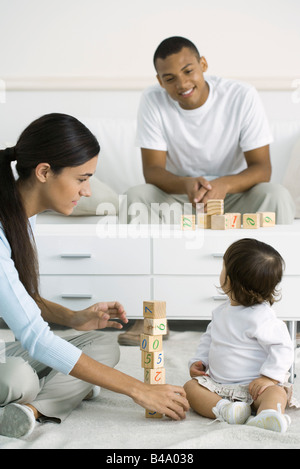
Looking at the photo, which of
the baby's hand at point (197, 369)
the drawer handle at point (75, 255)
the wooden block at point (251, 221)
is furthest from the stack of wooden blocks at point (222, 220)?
the baby's hand at point (197, 369)

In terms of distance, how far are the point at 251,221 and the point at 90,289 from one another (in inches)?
21.8

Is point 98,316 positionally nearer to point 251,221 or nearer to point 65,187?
point 65,187

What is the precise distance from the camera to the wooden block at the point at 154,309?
1.23m

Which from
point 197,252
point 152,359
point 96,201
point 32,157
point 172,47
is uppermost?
point 172,47

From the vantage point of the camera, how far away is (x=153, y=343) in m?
1.23

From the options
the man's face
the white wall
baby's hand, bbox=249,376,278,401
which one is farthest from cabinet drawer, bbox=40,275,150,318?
the white wall

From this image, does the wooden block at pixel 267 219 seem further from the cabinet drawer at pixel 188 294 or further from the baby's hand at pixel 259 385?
the baby's hand at pixel 259 385

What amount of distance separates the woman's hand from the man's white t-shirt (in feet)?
3.61

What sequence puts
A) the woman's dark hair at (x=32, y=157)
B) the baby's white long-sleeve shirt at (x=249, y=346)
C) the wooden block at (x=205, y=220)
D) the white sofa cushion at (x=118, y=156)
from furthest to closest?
the white sofa cushion at (x=118, y=156) → the wooden block at (x=205, y=220) → the baby's white long-sleeve shirt at (x=249, y=346) → the woman's dark hair at (x=32, y=157)

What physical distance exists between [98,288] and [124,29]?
5.34ft

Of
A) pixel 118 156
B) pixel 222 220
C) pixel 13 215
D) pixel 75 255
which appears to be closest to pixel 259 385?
pixel 13 215

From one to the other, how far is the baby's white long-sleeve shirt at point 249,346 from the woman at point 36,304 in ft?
0.53
